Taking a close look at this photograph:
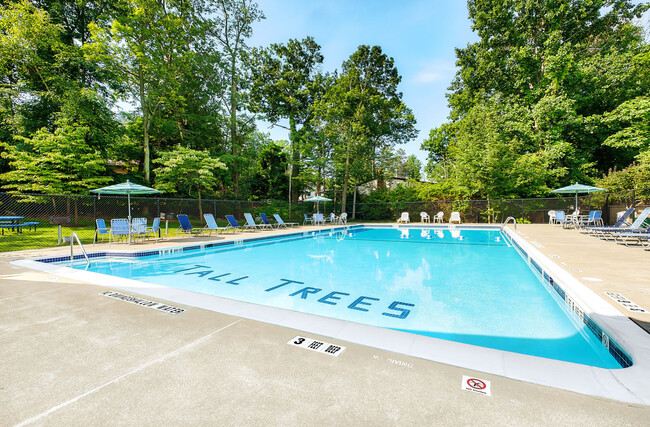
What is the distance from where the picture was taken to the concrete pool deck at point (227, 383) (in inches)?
58.0

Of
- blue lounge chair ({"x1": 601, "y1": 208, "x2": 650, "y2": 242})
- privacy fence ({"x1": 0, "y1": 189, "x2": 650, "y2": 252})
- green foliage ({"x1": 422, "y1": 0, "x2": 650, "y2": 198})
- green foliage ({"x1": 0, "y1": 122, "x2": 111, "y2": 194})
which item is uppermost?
green foliage ({"x1": 422, "y1": 0, "x2": 650, "y2": 198})

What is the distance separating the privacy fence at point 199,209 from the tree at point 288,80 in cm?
755

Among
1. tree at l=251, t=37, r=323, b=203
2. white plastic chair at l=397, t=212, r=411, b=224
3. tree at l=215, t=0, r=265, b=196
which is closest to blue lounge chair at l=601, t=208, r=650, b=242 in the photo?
white plastic chair at l=397, t=212, r=411, b=224

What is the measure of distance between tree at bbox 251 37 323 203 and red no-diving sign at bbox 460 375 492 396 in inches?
876

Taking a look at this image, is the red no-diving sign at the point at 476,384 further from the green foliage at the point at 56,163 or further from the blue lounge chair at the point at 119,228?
the green foliage at the point at 56,163

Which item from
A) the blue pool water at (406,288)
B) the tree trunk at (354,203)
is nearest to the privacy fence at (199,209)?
the tree trunk at (354,203)

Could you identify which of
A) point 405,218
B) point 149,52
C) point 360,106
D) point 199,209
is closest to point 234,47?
point 149,52

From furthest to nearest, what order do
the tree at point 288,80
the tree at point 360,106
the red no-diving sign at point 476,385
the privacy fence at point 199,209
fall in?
1. the tree at point 288,80
2. the tree at point 360,106
3. the privacy fence at point 199,209
4. the red no-diving sign at point 476,385

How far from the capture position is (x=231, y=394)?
1.67 meters

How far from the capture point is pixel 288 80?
24.2 m

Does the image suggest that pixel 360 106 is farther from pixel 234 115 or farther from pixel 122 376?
pixel 122 376

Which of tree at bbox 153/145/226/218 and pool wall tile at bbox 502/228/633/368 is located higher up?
tree at bbox 153/145/226/218

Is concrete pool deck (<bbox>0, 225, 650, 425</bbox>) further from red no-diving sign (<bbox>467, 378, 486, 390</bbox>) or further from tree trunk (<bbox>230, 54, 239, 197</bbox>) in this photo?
→ tree trunk (<bbox>230, 54, 239, 197</bbox>)

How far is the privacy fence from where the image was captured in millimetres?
12016
